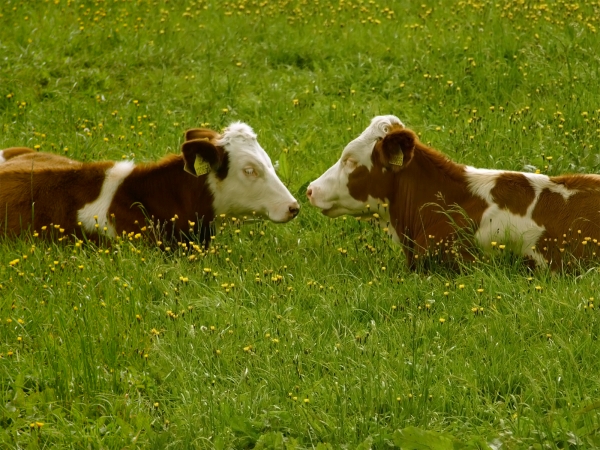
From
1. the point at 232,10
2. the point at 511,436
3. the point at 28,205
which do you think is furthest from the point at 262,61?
the point at 511,436

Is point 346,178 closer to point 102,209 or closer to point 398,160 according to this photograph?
point 398,160

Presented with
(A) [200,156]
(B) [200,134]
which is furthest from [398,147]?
(B) [200,134]

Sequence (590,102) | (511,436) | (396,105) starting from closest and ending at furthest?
(511,436), (590,102), (396,105)

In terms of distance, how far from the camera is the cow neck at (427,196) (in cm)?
778

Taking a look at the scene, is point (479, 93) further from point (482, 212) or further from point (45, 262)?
point (45, 262)

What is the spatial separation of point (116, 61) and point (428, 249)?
698 centimetres

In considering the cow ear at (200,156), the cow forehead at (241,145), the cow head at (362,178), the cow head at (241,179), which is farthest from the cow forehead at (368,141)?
the cow ear at (200,156)

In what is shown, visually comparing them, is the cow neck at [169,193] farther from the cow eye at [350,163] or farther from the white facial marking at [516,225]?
the white facial marking at [516,225]

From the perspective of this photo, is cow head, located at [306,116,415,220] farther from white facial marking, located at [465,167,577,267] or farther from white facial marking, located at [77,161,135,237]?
white facial marking, located at [77,161,135,237]

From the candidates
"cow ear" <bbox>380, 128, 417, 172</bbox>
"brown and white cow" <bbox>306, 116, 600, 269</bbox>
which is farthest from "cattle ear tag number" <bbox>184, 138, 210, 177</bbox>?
"cow ear" <bbox>380, 128, 417, 172</bbox>

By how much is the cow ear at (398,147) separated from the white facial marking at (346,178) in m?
0.23

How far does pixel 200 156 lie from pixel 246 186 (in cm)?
48

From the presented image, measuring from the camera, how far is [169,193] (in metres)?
8.60

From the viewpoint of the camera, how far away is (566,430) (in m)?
4.96
